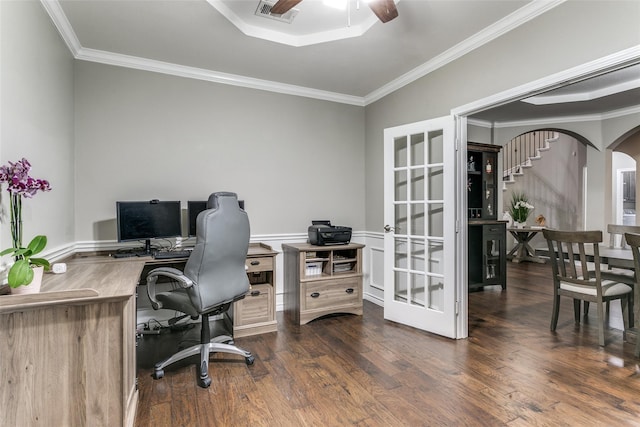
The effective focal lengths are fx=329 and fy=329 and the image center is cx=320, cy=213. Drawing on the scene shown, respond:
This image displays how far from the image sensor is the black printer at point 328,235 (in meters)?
3.48

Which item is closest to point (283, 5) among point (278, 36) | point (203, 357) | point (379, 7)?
point (379, 7)

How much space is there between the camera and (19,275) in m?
1.35

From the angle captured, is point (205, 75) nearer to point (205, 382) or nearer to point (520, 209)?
point (205, 382)

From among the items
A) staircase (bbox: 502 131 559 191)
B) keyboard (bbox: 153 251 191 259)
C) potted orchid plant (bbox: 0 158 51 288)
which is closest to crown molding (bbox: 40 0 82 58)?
potted orchid plant (bbox: 0 158 51 288)

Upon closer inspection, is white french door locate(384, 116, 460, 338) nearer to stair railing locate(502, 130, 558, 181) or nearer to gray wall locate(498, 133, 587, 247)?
gray wall locate(498, 133, 587, 247)

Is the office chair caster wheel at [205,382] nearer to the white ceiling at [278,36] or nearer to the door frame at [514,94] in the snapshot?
the door frame at [514,94]

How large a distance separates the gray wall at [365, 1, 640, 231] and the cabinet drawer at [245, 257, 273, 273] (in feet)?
6.80

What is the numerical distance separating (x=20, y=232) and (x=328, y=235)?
2434 mm

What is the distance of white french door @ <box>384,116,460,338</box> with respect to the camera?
115 inches

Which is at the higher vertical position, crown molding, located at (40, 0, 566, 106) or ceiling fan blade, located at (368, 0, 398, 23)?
crown molding, located at (40, 0, 566, 106)

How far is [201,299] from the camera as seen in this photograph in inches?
85.2

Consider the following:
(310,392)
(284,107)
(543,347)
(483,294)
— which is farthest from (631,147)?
(310,392)

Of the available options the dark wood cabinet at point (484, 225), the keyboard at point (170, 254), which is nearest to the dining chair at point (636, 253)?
the dark wood cabinet at point (484, 225)

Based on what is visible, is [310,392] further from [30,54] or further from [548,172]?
[548,172]
